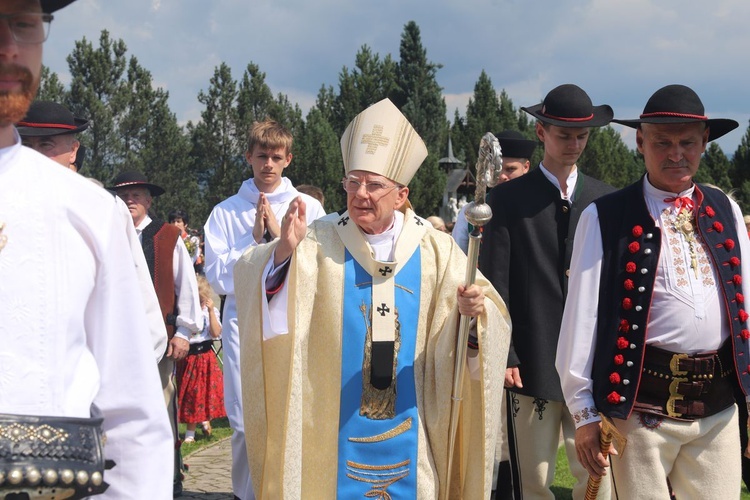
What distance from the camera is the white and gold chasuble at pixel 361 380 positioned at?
4.85 m

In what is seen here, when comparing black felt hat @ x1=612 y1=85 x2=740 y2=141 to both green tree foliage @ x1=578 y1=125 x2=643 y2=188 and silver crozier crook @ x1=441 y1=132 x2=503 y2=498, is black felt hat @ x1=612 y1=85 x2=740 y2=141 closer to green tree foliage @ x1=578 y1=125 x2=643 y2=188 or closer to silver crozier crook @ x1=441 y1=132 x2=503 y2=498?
silver crozier crook @ x1=441 y1=132 x2=503 y2=498

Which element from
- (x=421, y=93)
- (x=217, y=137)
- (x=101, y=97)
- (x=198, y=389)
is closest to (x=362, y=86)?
(x=421, y=93)

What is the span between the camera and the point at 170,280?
7.26m

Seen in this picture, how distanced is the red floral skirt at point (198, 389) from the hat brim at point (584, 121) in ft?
16.0

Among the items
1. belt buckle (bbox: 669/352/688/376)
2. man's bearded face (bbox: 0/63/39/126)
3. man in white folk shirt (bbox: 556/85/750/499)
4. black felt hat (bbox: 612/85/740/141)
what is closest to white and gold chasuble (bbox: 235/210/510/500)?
man in white folk shirt (bbox: 556/85/750/499)

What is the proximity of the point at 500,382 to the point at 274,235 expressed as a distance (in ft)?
7.33

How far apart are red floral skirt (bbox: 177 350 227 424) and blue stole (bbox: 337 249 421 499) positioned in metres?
5.05

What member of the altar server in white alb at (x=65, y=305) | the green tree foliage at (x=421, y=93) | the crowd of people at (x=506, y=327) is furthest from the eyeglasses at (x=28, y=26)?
the green tree foliage at (x=421, y=93)

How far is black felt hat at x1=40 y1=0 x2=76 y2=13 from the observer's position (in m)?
2.29

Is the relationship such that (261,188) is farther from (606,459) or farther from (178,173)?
(178,173)

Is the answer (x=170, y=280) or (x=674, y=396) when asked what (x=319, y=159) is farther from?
(x=674, y=396)

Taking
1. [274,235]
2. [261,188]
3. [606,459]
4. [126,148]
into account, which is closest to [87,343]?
[606,459]

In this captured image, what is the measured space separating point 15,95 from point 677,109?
9.90 feet

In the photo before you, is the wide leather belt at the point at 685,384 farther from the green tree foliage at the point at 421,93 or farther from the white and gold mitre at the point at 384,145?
the green tree foliage at the point at 421,93
